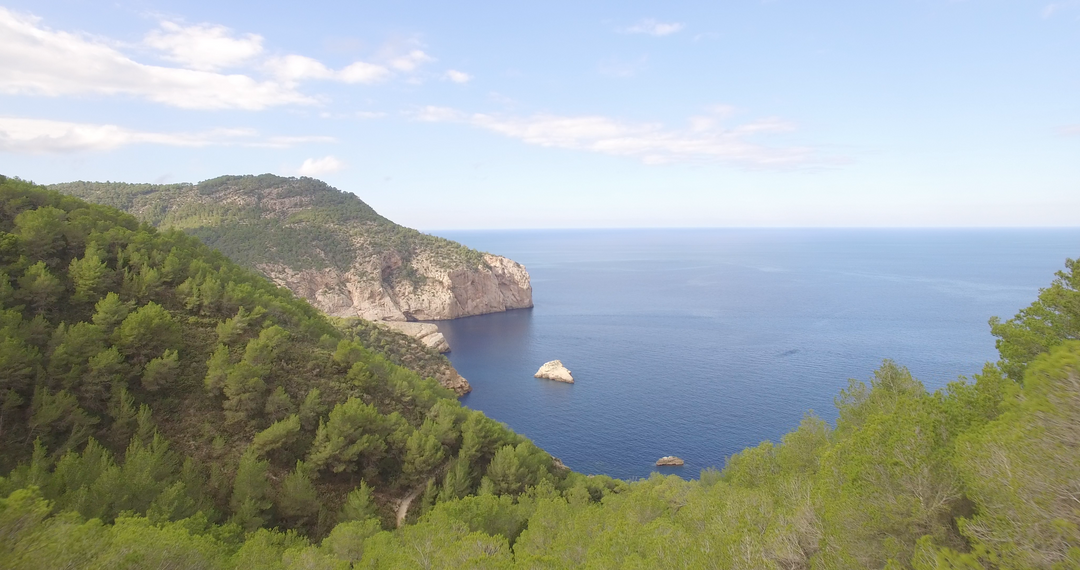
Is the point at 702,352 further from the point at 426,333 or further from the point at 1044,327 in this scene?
the point at 1044,327

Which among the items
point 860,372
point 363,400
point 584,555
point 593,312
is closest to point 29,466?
point 363,400

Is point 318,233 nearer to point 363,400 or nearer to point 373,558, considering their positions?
point 363,400

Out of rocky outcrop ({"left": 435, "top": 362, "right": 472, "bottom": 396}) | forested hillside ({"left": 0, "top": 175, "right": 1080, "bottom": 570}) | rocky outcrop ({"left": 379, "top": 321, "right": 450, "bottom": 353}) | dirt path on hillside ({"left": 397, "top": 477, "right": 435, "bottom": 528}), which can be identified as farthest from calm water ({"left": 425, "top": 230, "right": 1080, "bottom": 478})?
dirt path on hillside ({"left": 397, "top": 477, "right": 435, "bottom": 528})

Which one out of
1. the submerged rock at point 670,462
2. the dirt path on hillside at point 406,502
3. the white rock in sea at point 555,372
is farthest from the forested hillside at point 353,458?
the white rock in sea at point 555,372

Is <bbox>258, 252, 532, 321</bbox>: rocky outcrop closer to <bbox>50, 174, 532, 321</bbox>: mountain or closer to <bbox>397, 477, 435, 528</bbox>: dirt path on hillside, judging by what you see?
<bbox>50, 174, 532, 321</bbox>: mountain

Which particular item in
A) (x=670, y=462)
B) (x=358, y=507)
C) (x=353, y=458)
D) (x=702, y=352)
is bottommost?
(x=670, y=462)

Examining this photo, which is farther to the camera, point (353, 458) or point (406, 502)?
point (406, 502)

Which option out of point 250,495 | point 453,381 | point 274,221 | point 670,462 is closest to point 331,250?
point 274,221
